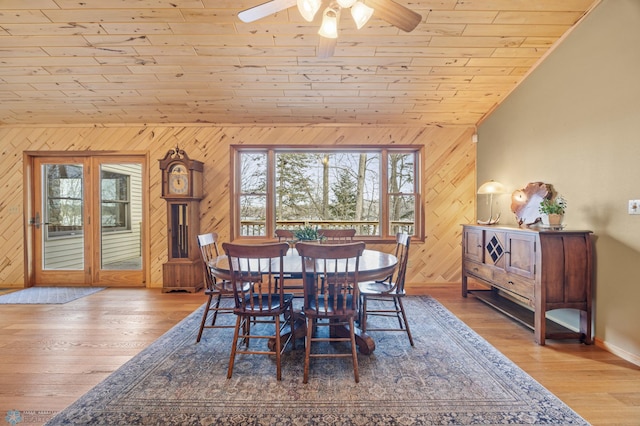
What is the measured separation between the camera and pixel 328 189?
17.6 feet

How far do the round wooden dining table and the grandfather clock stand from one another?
1.84m

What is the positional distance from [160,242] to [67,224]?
1.57 meters

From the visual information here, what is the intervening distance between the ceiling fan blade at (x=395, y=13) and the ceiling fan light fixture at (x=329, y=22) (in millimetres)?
219

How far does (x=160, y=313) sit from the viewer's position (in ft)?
11.3

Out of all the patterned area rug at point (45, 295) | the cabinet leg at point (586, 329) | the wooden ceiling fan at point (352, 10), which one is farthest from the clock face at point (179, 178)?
the cabinet leg at point (586, 329)

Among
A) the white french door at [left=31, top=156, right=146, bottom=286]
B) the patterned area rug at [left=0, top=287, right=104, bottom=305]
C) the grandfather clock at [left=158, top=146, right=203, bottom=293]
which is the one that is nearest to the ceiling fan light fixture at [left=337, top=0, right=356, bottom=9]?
the grandfather clock at [left=158, top=146, right=203, bottom=293]

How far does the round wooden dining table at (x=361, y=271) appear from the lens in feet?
7.36

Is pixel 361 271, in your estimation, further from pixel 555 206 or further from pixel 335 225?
pixel 335 225

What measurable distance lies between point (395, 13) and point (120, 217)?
4.89m

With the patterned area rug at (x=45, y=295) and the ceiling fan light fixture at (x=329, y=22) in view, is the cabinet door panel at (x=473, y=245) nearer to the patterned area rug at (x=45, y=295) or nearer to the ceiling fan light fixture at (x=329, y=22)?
the ceiling fan light fixture at (x=329, y=22)

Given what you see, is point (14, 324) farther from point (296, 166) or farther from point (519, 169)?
point (519, 169)

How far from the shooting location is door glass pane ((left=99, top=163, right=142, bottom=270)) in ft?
15.5

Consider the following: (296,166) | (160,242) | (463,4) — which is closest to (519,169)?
(463,4)

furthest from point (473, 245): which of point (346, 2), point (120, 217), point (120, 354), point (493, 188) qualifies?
point (120, 217)
